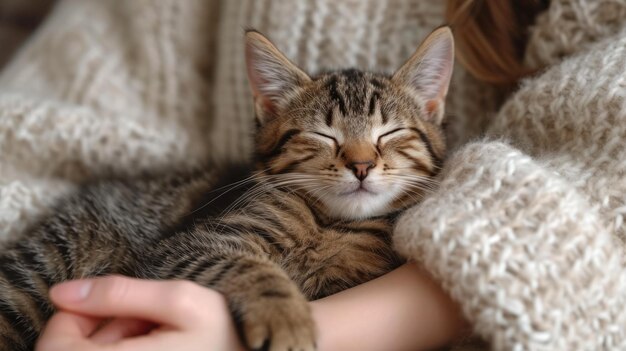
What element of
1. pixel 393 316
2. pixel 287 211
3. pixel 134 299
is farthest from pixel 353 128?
→ pixel 134 299

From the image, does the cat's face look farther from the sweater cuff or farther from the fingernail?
the fingernail

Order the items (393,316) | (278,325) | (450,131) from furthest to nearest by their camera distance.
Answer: (450,131)
(393,316)
(278,325)

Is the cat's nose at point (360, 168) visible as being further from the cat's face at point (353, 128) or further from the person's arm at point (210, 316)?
the person's arm at point (210, 316)

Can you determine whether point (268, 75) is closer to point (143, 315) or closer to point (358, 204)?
point (358, 204)

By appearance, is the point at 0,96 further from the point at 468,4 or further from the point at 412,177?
the point at 468,4

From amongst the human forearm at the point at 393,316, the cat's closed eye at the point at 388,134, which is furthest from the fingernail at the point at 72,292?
the cat's closed eye at the point at 388,134

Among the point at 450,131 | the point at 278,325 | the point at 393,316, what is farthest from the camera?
the point at 450,131

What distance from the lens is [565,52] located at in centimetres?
121

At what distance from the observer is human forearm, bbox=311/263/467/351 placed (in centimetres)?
91

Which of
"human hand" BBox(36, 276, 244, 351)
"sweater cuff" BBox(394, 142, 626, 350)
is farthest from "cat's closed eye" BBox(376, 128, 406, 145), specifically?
"human hand" BBox(36, 276, 244, 351)

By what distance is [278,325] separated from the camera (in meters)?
0.82

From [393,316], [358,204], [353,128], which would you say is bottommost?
[393,316]

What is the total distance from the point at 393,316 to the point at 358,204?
8.6 inches

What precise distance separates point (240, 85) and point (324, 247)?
0.57 metres
